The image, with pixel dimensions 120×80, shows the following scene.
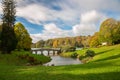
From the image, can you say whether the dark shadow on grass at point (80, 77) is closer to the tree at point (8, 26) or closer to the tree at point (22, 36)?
the tree at point (8, 26)

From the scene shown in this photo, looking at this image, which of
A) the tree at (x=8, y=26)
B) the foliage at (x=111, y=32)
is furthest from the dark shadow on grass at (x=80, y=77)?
the foliage at (x=111, y=32)

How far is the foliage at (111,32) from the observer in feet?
378

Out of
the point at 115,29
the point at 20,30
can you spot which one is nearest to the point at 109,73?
the point at 20,30

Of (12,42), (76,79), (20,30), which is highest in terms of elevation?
(20,30)

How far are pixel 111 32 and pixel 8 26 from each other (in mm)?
61949

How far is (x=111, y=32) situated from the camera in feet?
381

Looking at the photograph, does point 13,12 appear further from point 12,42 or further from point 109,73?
point 109,73

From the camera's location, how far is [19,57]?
63.9 meters

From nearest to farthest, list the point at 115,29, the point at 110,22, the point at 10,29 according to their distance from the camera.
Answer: the point at 10,29, the point at 115,29, the point at 110,22

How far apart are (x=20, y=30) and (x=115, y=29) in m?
46.8

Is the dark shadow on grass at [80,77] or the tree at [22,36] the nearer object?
the dark shadow on grass at [80,77]

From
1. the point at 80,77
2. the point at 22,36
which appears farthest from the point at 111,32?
the point at 80,77

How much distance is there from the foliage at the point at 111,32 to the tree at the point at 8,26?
60.3 meters

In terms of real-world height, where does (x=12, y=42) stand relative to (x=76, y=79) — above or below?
above
